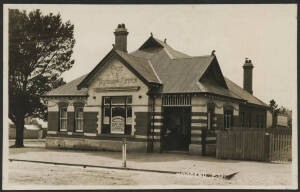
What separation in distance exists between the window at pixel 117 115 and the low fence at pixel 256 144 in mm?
5908

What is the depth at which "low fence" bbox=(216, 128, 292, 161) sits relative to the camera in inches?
858

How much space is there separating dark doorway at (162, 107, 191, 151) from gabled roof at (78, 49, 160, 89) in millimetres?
2263

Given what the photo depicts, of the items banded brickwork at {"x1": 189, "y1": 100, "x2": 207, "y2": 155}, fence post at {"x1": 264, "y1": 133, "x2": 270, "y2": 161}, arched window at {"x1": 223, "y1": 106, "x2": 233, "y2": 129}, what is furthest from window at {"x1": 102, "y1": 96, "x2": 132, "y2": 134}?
fence post at {"x1": 264, "y1": 133, "x2": 270, "y2": 161}

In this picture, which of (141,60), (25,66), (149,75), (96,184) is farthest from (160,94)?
(96,184)

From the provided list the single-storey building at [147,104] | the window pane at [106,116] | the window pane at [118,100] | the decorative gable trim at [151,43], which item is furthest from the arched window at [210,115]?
the decorative gable trim at [151,43]

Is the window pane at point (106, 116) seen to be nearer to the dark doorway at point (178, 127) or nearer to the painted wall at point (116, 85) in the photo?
the painted wall at point (116, 85)

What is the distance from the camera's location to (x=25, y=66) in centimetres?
2780

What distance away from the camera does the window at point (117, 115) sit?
2630cm

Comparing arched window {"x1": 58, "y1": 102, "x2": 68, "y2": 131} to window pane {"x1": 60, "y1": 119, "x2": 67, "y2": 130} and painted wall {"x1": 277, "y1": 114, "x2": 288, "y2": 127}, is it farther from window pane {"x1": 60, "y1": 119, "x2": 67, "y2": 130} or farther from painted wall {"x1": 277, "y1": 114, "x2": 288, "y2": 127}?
painted wall {"x1": 277, "y1": 114, "x2": 288, "y2": 127}

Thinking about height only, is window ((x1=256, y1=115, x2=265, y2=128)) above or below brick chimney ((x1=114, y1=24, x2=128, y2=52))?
below

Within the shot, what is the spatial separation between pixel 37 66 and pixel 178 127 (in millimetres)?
9316

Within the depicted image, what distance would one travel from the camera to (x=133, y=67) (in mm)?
25641

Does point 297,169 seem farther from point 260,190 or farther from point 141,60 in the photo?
point 141,60

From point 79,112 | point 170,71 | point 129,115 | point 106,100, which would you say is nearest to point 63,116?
point 79,112
